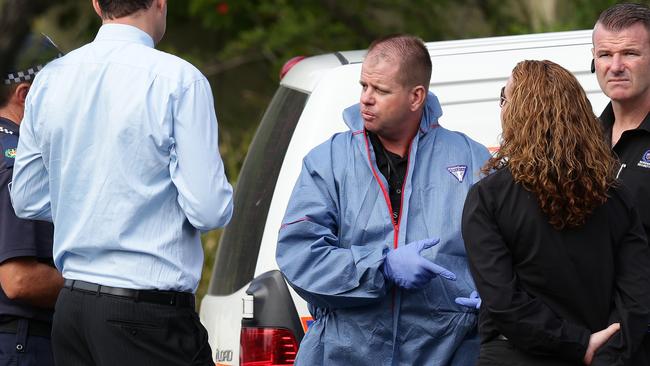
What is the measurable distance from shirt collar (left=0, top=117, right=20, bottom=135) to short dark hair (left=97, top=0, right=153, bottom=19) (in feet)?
2.16

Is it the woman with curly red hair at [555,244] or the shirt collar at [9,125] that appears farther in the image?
the shirt collar at [9,125]

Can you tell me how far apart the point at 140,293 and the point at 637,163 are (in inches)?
63.6

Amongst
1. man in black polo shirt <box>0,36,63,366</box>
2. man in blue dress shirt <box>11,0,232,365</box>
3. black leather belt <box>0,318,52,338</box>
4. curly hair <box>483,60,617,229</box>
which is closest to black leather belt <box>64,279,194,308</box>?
man in blue dress shirt <box>11,0,232,365</box>

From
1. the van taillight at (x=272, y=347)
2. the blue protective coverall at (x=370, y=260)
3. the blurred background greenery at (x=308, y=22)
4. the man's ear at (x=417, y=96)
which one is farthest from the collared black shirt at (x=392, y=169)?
the blurred background greenery at (x=308, y=22)

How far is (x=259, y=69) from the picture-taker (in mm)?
11773

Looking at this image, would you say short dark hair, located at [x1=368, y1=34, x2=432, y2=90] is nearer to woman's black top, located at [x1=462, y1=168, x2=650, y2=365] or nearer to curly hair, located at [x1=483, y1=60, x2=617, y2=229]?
curly hair, located at [x1=483, y1=60, x2=617, y2=229]

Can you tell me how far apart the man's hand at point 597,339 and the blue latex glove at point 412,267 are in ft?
1.64

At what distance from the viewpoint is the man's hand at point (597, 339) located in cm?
333

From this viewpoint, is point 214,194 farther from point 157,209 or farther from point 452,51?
point 452,51

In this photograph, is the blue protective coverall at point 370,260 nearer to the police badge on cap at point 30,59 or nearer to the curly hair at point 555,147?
the curly hair at point 555,147

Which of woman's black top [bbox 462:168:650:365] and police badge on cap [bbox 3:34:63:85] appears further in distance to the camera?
police badge on cap [bbox 3:34:63:85]

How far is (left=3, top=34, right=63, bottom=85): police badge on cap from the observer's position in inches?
167

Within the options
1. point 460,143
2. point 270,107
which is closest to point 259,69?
point 270,107

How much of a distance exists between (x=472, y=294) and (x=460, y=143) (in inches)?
21.5
